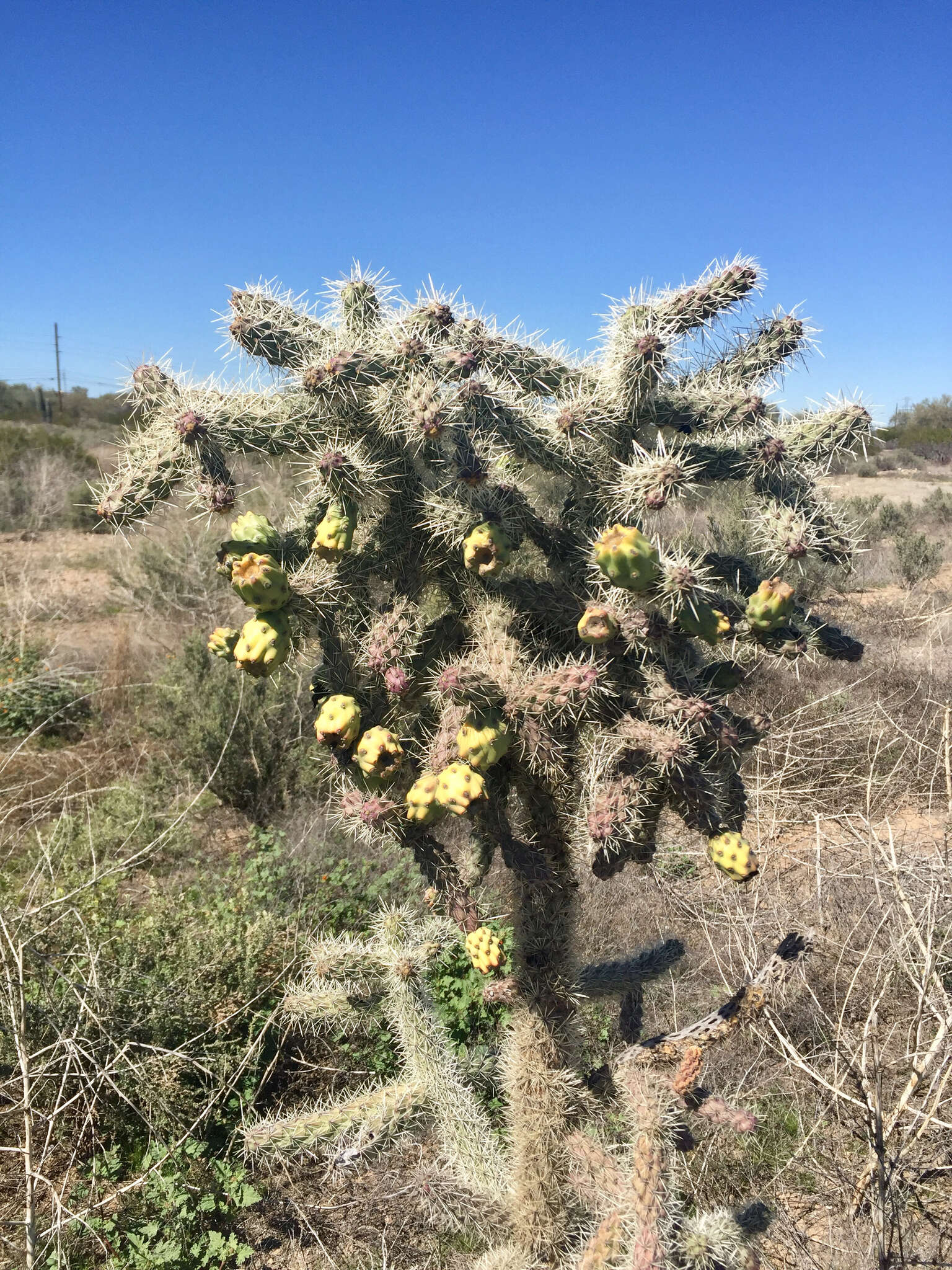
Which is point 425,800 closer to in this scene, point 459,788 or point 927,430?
point 459,788

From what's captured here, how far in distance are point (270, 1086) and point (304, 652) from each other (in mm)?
2633

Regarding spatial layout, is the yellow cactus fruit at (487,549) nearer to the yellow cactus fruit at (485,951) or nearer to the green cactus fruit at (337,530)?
the green cactus fruit at (337,530)

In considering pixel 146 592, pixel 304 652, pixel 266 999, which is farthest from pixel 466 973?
pixel 146 592

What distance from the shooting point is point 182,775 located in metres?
5.60

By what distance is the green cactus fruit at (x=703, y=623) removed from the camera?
1.34 metres

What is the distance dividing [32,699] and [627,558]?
6.68 meters

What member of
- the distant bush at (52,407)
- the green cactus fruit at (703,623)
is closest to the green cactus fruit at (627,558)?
the green cactus fruit at (703,623)

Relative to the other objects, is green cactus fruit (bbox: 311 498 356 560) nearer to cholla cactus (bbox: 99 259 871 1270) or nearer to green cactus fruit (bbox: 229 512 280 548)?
cholla cactus (bbox: 99 259 871 1270)

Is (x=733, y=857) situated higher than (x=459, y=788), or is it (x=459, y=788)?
(x=459, y=788)

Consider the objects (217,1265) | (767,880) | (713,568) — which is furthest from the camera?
(767,880)

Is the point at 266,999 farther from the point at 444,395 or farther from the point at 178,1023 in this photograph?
the point at 444,395

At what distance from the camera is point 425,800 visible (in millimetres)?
1354

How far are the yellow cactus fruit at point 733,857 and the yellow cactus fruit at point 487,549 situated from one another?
2.20 feet

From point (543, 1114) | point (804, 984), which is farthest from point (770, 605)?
point (804, 984)
